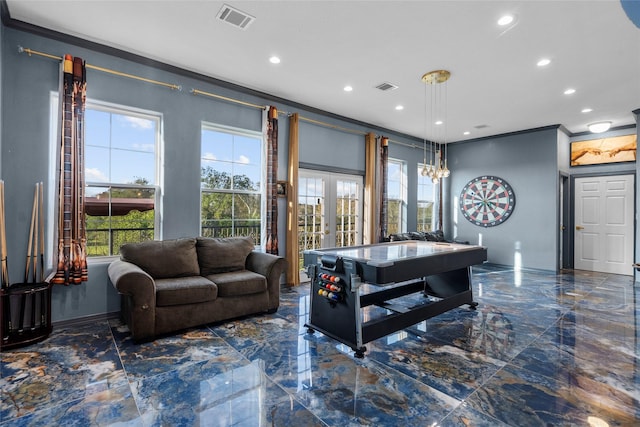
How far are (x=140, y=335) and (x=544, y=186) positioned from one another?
728cm

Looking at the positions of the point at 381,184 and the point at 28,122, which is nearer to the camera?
the point at 28,122

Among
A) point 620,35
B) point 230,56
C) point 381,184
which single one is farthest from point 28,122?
point 620,35

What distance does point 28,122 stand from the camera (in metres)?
3.17

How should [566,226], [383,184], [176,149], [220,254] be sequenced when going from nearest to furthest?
[220,254] → [176,149] → [383,184] → [566,226]

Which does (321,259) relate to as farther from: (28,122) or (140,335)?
(28,122)

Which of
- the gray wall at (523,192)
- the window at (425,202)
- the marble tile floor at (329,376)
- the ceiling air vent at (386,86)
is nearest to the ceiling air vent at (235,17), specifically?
the ceiling air vent at (386,86)

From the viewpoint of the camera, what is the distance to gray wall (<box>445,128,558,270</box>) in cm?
643

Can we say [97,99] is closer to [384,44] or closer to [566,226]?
[384,44]

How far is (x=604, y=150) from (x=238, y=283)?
7.48 meters

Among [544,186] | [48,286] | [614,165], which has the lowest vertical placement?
[48,286]

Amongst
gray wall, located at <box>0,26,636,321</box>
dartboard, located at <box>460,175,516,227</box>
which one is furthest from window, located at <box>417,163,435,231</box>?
gray wall, located at <box>0,26,636,321</box>

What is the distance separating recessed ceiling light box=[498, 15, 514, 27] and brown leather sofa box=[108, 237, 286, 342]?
3.27 metres

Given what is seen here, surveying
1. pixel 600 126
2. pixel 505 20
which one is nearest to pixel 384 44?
pixel 505 20

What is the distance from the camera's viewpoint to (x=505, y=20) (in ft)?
9.67
